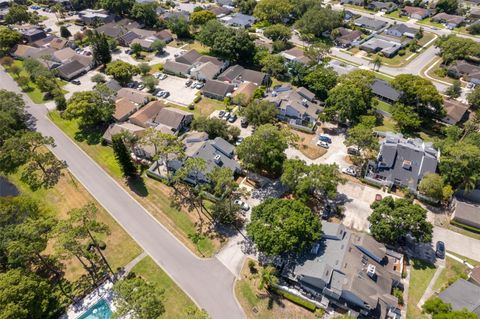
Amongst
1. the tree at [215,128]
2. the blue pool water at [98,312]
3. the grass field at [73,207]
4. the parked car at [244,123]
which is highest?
the tree at [215,128]

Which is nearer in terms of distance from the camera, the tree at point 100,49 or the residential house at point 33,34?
the tree at point 100,49

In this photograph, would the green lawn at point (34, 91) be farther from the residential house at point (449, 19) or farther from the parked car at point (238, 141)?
the residential house at point (449, 19)

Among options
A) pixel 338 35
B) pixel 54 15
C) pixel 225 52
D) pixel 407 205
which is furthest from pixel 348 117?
pixel 54 15

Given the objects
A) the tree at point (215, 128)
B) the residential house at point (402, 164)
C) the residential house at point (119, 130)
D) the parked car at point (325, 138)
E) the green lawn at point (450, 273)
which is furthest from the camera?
the parked car at point (325, 138)

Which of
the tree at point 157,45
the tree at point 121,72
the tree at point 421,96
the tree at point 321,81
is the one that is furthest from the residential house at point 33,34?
the tree at point 421,96

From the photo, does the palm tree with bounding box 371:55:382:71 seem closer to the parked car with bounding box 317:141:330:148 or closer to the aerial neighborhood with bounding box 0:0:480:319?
the aerial neighborhood with bounding box 0:0:480:319

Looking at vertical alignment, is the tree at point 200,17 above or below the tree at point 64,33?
above

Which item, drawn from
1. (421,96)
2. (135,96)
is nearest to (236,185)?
(135,96)
